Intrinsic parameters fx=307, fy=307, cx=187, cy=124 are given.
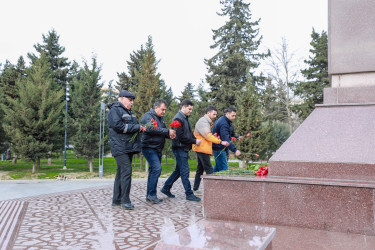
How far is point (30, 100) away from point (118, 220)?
1334cm

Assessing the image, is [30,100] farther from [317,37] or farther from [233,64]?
[317,37]

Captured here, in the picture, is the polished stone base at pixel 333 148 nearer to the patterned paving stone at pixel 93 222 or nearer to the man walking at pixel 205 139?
the patterned paving stone at pixel 93 222

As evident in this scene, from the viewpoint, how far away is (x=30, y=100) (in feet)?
50.7

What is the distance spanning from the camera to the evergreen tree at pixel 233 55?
27141 mm

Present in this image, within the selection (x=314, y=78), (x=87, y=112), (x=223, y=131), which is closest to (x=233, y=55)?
(x=314, y=78)

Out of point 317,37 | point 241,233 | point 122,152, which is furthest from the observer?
point 317,37

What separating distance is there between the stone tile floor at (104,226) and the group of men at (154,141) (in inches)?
13.9

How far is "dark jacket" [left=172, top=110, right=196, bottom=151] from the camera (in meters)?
5.84

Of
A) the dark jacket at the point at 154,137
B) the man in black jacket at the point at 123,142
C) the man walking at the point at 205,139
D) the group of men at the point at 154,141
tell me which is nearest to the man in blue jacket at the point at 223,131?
the group of men at the point at 154,141

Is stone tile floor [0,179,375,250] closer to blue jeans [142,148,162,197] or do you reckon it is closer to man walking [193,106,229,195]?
blue jeans [142,148,162,197]

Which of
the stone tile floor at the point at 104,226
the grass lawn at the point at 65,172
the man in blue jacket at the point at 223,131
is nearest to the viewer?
the stone tile floor at the point at 104,226

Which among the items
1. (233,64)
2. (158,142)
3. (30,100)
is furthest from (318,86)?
(158,142)

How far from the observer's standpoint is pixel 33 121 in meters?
15.2

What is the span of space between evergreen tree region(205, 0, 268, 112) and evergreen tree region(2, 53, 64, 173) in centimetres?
1478
